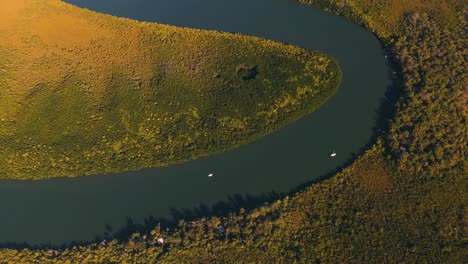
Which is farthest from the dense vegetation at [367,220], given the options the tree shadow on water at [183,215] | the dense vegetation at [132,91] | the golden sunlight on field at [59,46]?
the golden sunlight on field at [59,46]

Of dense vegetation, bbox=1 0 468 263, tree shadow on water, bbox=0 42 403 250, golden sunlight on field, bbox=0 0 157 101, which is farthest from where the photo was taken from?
golden sunlight on field, bbox=0 0 157 101

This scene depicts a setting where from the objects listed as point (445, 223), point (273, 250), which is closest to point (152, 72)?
point (273, 250)

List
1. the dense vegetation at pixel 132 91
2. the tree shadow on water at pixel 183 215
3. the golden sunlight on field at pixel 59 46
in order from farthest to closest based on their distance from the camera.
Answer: the golden sunlight on field at pixel 59 46, the dense vegetation at pixel 132 91, the tree shadow on water at pixel 183 215

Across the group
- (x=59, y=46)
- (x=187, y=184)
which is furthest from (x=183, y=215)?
(x=59, y=46)

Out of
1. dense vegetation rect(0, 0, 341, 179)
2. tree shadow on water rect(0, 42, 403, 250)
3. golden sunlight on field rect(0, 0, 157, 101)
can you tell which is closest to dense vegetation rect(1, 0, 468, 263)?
tree shadow on water rect(0, 42, 403, 250)

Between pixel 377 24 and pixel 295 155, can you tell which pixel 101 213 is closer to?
pixel 295 155

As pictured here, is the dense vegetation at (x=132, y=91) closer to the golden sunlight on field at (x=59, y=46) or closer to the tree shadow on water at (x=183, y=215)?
the golden sunlight on field at (x=59, y=46)

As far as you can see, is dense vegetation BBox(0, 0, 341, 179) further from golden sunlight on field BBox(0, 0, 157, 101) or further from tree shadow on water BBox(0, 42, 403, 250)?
tree shadow on water BBox(0, 42, 403, 250)
